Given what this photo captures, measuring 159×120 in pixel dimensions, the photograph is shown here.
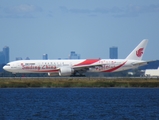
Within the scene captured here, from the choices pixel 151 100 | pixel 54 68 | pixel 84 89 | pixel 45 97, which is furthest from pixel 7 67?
pixel 151 100

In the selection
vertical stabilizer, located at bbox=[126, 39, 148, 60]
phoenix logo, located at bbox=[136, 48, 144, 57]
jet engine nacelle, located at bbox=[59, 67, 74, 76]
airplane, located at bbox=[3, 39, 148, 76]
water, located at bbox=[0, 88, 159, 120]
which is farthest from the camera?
phoenix logo, located at bbox=[136, 48, 144, 57]

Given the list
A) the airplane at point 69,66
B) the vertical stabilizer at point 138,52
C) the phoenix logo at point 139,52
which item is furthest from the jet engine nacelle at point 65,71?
the phoenix logo at point 139,52

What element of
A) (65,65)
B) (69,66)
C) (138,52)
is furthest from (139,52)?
(65,65)

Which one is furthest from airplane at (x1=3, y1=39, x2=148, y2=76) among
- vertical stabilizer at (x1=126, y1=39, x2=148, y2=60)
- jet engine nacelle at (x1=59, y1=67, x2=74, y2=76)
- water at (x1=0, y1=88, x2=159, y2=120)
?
water at (x1=0, y1=88, x2=159, y2=120)

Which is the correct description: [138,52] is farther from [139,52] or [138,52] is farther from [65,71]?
[65,71]

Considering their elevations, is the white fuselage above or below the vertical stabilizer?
below

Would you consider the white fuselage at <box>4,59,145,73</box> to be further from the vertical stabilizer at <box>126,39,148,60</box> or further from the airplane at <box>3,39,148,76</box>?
the vertical stabilizer at <box>126,39,148,60</box>

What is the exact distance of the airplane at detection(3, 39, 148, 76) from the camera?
107 metres

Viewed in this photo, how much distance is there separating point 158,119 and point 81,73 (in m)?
62.2

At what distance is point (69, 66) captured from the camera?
355ft

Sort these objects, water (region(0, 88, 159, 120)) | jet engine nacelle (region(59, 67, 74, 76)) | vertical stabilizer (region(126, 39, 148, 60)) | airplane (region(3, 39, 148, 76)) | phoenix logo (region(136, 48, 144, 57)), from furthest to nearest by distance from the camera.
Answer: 1. phoenix logo (region(136, 48, 144, 57))
2. vertical stabilizer (region(126, 39, 148, 60))
3. airplane (region(3, 39, 148, 76))
4. jet engine nacelle (region(59, 67, 74, 76))
5. water (region(0, 88, 159, 120))

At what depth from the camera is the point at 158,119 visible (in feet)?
161

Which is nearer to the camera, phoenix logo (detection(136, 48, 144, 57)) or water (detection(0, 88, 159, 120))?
water (detection(0, 88, 159, 120))

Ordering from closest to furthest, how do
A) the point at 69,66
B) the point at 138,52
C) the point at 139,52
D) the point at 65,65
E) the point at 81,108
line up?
1. the point at 81,108
2. the point at 65,65
3. the point at 69,66
4. the point at 138,52
5. the point at 139,52
